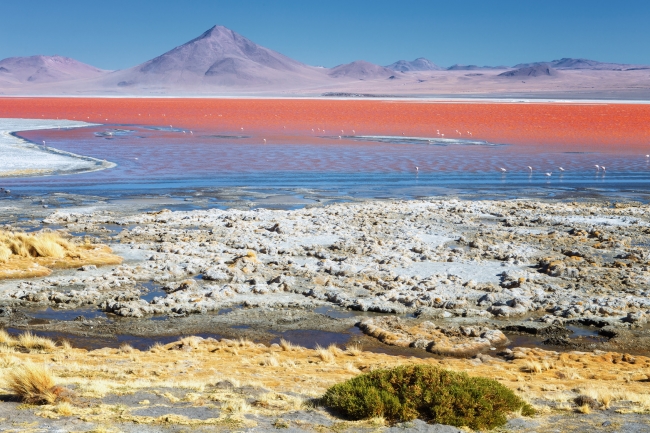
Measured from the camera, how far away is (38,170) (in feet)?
82.7

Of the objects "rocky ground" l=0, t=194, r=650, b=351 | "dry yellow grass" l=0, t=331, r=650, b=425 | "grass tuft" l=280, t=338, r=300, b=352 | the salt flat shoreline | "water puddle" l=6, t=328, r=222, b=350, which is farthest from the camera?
the salt flat shoreline

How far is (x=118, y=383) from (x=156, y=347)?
6.49 ft

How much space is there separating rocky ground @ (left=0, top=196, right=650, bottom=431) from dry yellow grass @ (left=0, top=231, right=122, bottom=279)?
0.31 meters

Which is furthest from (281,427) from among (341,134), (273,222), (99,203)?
(341,134)

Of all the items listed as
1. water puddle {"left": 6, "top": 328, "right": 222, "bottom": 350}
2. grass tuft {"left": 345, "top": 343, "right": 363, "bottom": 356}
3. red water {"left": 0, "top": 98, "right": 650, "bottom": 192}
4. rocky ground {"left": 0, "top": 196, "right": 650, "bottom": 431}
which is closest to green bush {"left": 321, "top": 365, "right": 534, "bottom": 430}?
rocky ground {"left": 0, "top": 196, "right": 650, "bottom": 431}

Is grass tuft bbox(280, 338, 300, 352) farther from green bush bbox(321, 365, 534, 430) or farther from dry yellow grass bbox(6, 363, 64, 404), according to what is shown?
dry yellow grass bbox(6, 363, 64, 404)

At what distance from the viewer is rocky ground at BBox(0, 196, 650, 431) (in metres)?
9.94

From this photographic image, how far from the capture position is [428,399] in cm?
651

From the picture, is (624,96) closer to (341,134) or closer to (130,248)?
(341,134)

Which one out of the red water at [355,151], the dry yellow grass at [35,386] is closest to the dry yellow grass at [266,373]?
the dry yellow grass at [35,386]

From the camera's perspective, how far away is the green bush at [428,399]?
6391 millimetres

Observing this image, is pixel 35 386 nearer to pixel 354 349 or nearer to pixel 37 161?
pixel 354 349

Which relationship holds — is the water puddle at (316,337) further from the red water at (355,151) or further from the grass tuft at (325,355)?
the red water at (355,151)

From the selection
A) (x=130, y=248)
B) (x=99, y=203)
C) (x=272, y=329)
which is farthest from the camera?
(x=99, y=203)
